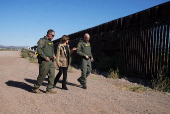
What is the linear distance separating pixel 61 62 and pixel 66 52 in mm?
331

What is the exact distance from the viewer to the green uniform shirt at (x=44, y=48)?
13.9 ft

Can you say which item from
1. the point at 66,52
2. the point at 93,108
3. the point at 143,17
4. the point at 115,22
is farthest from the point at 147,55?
the point at 93,108

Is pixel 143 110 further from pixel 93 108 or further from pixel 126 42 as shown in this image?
pixel 126 42

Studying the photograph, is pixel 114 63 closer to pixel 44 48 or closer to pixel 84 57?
pixel 84 57

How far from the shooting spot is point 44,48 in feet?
14.3

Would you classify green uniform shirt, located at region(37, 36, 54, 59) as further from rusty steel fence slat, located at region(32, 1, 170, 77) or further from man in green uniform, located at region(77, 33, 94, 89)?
rusty steel fence slat, located at region(32, 1, 170, 77)

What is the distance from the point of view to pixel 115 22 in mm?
10734

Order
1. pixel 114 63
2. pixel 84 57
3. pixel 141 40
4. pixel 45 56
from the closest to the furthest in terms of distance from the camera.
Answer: pixel 45 56
pixel 84 57
pixel 141 40
pixel 114 63

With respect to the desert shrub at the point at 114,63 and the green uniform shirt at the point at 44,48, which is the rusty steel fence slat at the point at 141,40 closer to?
the desert shrub at the point at 114,63

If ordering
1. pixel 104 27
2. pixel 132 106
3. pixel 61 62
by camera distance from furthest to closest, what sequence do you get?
1. pixel 104 27
2. pixel 61 62
3. pixel 132 106

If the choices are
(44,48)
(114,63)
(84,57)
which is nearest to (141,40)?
(114,63)

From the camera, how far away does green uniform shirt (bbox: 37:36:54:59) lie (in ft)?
13.9

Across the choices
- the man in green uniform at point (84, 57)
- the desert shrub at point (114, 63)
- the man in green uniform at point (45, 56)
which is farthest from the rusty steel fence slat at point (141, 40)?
the man in green uniform at point (45, 56)

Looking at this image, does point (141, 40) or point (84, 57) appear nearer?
point (84, 57)
